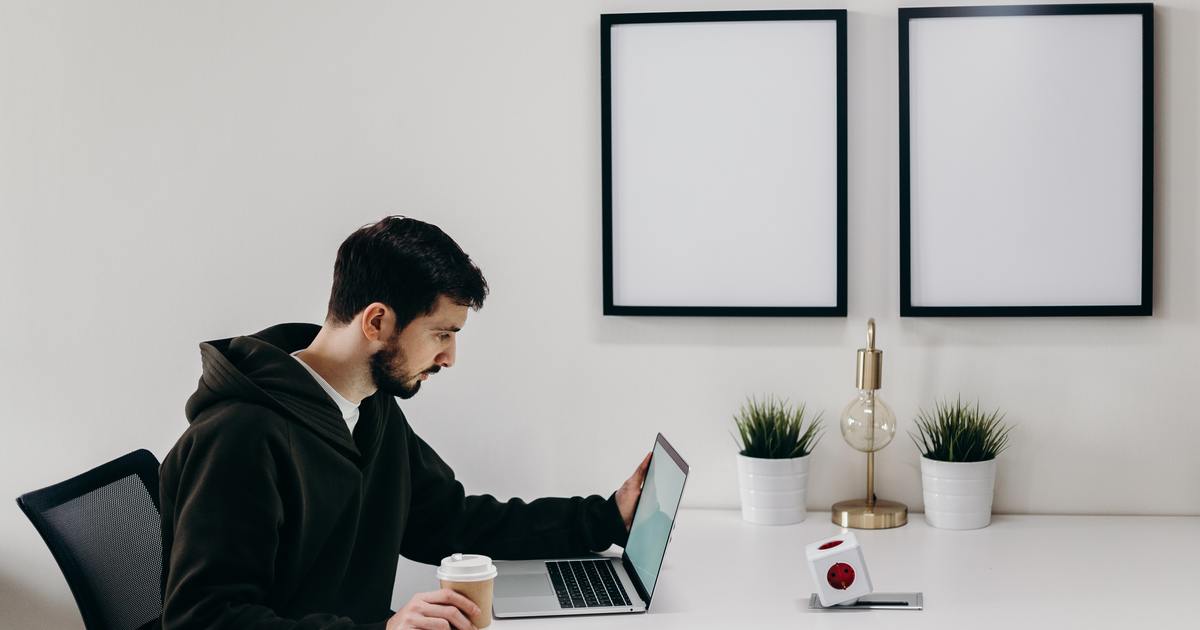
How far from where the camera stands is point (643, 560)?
Answer: 1505 mm

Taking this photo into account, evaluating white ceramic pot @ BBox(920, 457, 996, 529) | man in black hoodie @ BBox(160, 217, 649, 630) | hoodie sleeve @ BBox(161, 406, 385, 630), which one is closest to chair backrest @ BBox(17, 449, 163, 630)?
man in black hoodie @ BBox(160, 217, 649, 630)

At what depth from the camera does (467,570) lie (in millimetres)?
1249

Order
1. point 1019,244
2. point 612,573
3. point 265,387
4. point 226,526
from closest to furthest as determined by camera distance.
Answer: point 226,526, point 265,387, point 612,573, point 1019,244

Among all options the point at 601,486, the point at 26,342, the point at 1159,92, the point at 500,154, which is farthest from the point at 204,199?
the point at 1159,92

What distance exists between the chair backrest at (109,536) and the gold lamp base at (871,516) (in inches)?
48.2

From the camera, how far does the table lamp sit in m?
1.86

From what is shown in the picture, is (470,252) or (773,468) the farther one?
(470,252)

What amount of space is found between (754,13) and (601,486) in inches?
39.9

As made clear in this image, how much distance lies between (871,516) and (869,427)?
0.55 ft

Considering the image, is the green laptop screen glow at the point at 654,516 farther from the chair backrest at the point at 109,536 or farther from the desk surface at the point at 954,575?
the chair backrest at the point at 109,536

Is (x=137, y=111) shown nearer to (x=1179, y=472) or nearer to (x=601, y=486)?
(x=601, y=486)

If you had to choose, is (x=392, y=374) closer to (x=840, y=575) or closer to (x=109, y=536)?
(x=109, y=536)

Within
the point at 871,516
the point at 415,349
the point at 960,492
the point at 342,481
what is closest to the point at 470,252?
the point at 415,349

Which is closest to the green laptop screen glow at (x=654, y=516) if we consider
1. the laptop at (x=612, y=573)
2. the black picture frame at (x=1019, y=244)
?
the laptop at (x=612, y=573)
